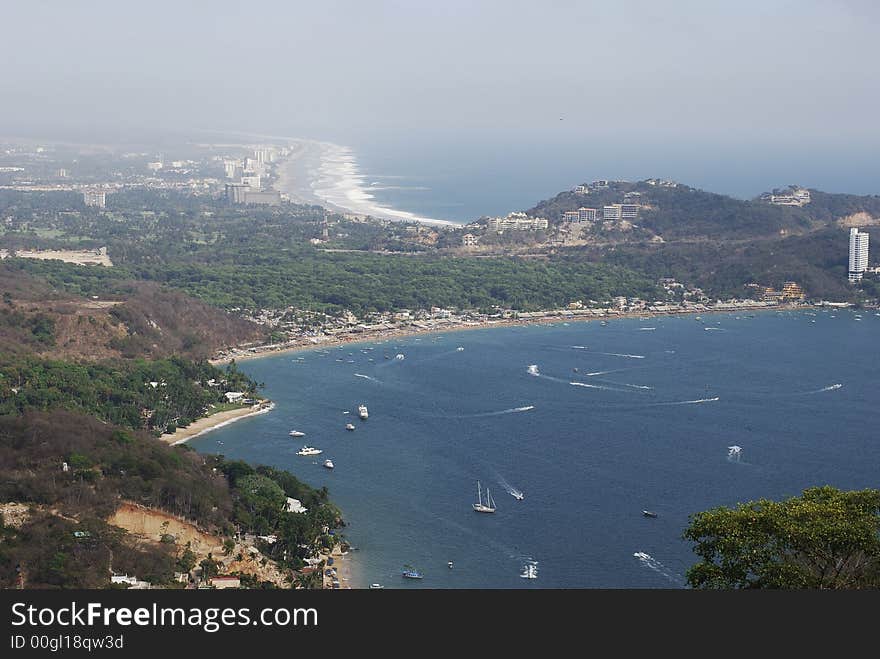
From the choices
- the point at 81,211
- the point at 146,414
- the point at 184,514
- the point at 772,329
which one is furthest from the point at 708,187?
the point at 184,514

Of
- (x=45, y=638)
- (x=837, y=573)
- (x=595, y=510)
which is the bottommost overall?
(x=595, y=510)

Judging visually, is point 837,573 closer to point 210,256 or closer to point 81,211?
point 210,256

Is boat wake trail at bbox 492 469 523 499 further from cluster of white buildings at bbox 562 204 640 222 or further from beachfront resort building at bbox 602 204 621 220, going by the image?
beachfront resort building at bbox 602 204 621 220

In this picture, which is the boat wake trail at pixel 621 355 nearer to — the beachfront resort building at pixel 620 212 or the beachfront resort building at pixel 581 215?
the beachfront resort building at pixel 581 215

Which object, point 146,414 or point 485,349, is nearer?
point 146,414

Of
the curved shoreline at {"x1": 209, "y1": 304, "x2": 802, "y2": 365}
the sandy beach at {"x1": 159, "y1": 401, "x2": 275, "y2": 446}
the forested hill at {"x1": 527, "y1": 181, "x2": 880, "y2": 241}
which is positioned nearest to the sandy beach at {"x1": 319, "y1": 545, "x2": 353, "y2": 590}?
the sandy beach at {"x1": 159, "y1": 401, "x2": 275, "y2": 446}

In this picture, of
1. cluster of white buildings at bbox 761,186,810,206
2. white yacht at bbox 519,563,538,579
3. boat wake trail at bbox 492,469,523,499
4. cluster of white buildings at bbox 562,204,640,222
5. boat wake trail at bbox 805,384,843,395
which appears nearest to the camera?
white yacht at bbox 519,563,538,579

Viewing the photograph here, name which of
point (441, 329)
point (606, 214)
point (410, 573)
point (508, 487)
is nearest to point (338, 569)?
point (410, 573)
